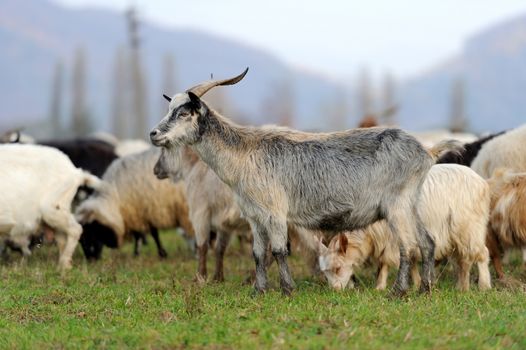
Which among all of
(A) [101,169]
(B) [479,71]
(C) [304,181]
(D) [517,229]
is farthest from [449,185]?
(B) [479,71]

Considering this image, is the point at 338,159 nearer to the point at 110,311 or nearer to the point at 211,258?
the point at 110,311

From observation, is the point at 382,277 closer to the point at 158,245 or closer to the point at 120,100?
the point at 158,245

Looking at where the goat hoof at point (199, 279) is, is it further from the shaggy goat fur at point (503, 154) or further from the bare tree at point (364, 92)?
the bare tree at point (364, 92)

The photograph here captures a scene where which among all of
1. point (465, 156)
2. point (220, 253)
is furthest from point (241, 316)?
point (465, 156)

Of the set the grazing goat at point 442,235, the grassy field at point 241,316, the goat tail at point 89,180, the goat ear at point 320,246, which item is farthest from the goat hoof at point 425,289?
the goat tail at point 89,180

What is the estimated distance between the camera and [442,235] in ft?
30.2

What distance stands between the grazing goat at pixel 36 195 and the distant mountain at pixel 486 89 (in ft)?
438

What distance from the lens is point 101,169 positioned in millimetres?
16750

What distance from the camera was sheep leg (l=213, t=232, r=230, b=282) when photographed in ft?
34.4

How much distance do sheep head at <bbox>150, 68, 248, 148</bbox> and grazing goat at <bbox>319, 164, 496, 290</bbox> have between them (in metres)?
2.04

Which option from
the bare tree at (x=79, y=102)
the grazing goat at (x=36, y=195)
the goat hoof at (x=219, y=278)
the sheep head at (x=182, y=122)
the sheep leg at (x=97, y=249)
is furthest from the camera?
the bare tree at (x=79, y=102)

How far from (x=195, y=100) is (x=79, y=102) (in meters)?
55.2

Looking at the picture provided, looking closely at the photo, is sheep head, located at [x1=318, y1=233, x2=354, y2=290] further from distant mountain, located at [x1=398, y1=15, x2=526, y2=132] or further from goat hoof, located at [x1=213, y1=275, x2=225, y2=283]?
distant mountain, located at [x1=398, y1=15, x2=526, y2=132]

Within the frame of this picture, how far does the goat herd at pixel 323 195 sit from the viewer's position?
8.45 m
